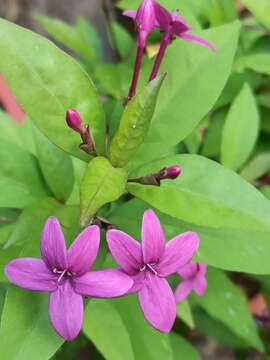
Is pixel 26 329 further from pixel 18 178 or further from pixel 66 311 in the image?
pixel 18 178

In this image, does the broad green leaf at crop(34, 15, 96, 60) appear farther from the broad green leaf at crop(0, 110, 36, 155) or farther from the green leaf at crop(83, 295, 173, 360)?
the green leaf at crop(83, 295, 173, 360)

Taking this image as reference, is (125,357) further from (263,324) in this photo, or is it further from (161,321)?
(263,324)

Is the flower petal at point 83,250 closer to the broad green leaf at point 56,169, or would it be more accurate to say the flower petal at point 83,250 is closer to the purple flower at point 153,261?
the purple flower at point 153,261

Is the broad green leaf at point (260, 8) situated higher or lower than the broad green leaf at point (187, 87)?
higher

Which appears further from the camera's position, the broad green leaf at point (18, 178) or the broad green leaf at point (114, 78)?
the broad green leaf at point (114, 78)

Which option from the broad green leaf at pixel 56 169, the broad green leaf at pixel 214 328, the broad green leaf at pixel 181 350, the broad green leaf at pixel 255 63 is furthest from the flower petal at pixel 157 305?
the broad green leaf at pixel 214 328

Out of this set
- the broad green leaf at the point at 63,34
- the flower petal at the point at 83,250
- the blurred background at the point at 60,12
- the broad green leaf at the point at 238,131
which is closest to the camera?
the flower petal at the point at 83,250

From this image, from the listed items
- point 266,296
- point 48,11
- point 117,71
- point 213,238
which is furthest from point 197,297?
point 48,11
